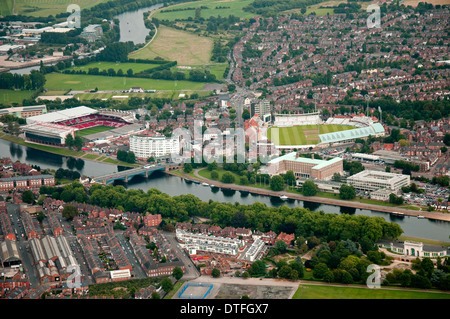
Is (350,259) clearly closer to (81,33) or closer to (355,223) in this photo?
(355,223)

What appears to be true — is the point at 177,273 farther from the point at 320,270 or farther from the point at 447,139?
the point at 447,139

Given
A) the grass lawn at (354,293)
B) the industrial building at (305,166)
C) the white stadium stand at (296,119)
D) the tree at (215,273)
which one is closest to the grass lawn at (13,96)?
the white stadium stand at (296,119)

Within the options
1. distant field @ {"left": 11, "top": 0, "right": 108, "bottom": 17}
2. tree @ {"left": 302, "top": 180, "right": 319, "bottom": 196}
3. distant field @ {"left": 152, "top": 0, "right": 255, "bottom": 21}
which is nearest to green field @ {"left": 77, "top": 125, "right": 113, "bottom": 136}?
tree @ {"left": 302, "top": 180, "right": 319, "bottom": 196}

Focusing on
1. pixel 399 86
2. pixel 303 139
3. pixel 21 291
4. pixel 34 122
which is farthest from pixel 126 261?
pixel 399 86

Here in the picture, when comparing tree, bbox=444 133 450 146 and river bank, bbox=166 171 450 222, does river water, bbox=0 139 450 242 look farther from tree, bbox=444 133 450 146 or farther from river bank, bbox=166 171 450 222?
tree, bbox=444 133 450 146

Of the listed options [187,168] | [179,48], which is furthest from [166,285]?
[179,48]

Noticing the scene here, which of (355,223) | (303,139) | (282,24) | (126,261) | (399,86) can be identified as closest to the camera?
(126,261)
